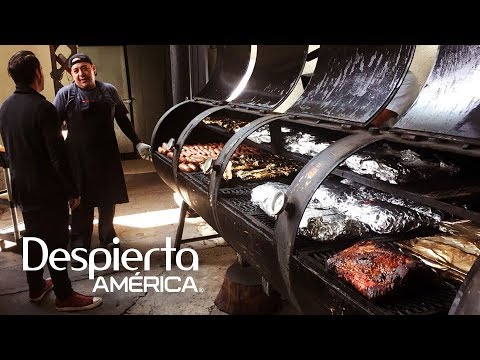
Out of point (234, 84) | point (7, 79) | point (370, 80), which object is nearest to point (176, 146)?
point (234, 84)

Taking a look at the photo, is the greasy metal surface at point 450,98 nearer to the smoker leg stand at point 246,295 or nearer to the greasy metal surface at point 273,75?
the greasy metal surface at point 273,75

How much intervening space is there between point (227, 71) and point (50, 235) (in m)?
2.58

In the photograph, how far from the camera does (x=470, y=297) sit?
116cm

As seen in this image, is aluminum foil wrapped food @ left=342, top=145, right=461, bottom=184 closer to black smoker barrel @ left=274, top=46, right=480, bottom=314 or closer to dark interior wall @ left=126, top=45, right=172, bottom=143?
black smoker barrel @ left=274, top=46, right=480, bottom=314

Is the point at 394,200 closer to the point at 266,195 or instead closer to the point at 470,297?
the point at 266,195

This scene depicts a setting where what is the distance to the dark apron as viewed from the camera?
432cm

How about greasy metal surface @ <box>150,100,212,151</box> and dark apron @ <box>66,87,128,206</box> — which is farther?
greasy metal surface @ <box>150,100,212,151</box>

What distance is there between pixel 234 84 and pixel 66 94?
Answer: 181 centimetres

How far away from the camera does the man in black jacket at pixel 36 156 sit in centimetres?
312

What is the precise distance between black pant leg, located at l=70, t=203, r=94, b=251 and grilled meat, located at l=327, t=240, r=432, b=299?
11.5 ft

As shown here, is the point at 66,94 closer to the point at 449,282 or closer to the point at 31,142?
the point at 31,142

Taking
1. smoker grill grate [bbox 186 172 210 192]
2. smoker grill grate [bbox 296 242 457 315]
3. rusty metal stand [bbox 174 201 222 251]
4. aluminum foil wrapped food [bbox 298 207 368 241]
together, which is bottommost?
rusty metal stand [bbox 174 201 222 251]

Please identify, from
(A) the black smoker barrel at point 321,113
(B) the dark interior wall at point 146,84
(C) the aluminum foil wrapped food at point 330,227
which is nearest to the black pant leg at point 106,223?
(A) the black smoker barrel at point 321,113

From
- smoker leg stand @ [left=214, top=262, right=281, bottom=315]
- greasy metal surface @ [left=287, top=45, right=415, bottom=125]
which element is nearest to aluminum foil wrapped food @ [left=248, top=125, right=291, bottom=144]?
greasy metal surface @ [left=287, top=45, right=415, bottom=125]
